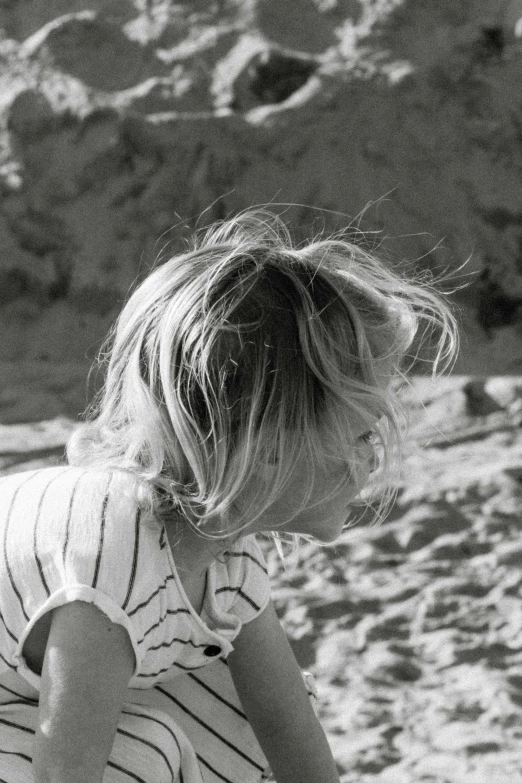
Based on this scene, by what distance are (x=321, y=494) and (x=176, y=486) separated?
17 cm

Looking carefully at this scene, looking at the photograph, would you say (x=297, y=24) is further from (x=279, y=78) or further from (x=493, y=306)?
(x=493, y=306)

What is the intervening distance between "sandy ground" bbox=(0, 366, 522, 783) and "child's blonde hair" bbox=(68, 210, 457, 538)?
629mm

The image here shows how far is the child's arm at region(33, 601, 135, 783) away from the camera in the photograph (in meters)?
1.14

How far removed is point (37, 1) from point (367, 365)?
3.25 m

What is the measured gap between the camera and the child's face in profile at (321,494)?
1246mm

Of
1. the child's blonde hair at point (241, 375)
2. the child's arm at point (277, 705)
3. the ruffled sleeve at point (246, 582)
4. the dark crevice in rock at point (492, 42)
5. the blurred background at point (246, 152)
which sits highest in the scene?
the dark crevice in rock at point (492, 42)

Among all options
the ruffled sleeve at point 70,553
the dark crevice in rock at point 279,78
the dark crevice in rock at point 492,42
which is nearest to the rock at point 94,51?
the dark crevice in rock at point 279,78

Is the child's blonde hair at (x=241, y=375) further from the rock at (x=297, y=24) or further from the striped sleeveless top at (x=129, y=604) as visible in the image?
the rock at (x=297, y=24)

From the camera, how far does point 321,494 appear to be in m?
1.27

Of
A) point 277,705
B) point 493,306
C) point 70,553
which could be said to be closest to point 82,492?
point 70,553

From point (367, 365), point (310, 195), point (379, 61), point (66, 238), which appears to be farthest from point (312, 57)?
point (367, 365)

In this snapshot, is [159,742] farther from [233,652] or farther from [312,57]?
[312,57]

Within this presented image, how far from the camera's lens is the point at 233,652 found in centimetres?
148

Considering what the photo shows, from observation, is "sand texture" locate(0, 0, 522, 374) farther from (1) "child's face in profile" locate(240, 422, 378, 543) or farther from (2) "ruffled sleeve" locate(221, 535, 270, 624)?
(1) "child's face in profile" locate(240, 422, 378, 543)
